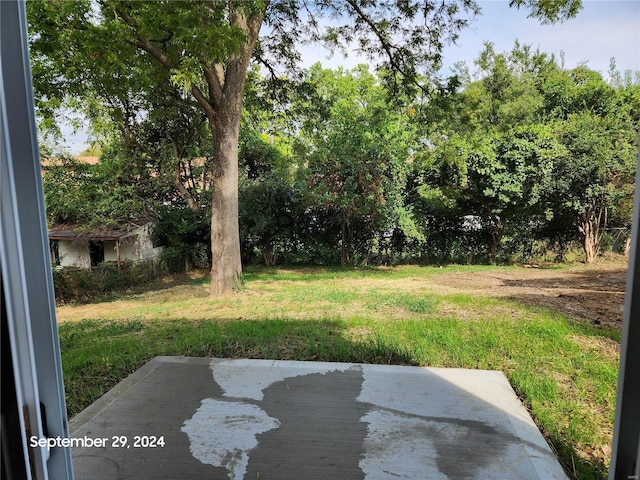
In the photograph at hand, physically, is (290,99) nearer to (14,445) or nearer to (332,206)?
(332,206)

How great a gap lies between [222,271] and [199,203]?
227 centimetres

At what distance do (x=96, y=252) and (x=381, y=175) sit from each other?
4.49m

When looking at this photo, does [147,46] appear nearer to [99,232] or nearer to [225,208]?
[225,208]

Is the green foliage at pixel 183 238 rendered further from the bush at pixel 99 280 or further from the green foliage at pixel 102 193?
the bush at pixel 99 280

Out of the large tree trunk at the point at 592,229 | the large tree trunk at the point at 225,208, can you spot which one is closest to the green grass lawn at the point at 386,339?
the large tree trunk at the point at 225,208

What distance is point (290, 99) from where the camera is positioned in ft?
17.1

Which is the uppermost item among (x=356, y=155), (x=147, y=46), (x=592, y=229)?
(x=147, y=46)

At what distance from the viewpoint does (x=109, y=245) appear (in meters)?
5.45

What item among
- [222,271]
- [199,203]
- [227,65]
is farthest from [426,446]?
[199,203]

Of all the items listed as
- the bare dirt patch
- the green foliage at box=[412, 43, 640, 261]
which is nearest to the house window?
the bare dirt patch

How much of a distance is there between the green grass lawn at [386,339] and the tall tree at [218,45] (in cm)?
127

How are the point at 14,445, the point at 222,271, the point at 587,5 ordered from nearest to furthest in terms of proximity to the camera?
the point at 14,445, the point at 587,5, the point at 222,271

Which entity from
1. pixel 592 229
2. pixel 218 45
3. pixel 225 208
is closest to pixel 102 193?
pixel 225 208

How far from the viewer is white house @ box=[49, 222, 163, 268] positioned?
15.0 feet
